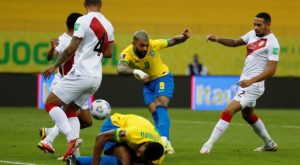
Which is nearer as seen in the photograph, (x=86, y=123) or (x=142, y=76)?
(x=142, y=76)

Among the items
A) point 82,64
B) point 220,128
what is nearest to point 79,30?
point 82,64

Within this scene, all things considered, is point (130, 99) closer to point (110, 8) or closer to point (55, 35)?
point (55, 35)

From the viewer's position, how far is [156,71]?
14.0 meters

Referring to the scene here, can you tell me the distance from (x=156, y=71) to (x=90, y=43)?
249cm

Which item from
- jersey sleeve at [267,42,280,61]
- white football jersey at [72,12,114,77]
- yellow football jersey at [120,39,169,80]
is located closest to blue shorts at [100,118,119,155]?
white football jersey at [72,12,114,77]

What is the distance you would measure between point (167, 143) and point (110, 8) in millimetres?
21580

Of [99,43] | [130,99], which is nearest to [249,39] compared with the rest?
[99,43]

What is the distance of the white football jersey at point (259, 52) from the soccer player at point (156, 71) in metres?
1.29

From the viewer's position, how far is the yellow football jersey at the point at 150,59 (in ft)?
45.1

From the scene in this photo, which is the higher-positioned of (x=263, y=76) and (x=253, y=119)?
(x=263, y=76)

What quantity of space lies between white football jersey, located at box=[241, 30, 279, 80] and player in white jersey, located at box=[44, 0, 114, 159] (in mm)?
3257

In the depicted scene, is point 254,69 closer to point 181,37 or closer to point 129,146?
point 181,37

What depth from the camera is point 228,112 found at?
45.8 feet

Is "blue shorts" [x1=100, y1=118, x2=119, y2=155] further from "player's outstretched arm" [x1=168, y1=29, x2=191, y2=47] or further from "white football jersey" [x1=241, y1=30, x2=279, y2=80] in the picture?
"white football jersey" [x1=241, y1=30, x2=279, y2=80]
